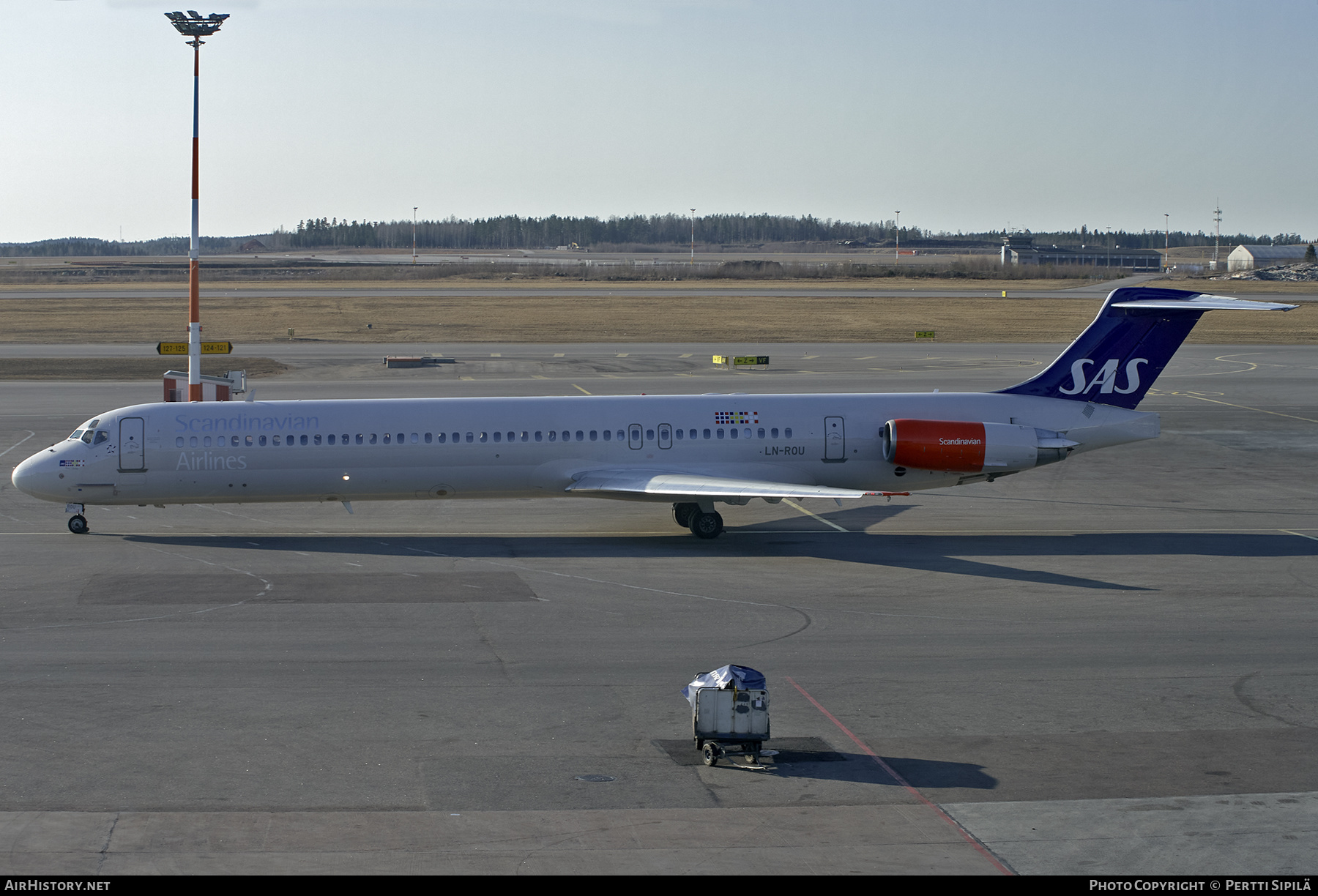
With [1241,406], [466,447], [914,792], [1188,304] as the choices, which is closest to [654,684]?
[914,792]

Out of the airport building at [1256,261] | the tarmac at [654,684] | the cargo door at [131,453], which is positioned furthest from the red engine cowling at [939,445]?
the airport building at [1256,261]

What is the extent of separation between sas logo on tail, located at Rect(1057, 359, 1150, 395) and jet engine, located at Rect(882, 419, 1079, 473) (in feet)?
7.21

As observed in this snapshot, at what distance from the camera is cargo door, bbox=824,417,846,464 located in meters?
27.4

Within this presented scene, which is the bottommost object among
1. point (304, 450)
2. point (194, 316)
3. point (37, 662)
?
point (37, 662)

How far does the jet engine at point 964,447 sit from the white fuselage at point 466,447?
521mm

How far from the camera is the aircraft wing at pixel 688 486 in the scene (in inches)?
969

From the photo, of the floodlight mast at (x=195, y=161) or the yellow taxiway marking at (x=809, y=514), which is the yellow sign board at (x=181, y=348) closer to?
the floodlight mast at (x=195, y=161)

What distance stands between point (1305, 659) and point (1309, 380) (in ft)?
146

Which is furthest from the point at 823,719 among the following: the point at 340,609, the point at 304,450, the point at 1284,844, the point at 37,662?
the point at 304,450

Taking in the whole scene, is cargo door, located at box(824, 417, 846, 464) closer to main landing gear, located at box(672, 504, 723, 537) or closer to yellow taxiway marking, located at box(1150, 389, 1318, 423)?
main landing gear, located at box(672, 504, 723, 537)

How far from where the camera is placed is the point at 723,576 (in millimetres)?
23469

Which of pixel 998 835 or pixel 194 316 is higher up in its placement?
pixel 194 316

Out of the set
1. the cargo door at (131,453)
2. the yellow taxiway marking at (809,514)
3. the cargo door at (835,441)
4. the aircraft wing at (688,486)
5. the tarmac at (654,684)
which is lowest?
the tarmac at (654,684)
